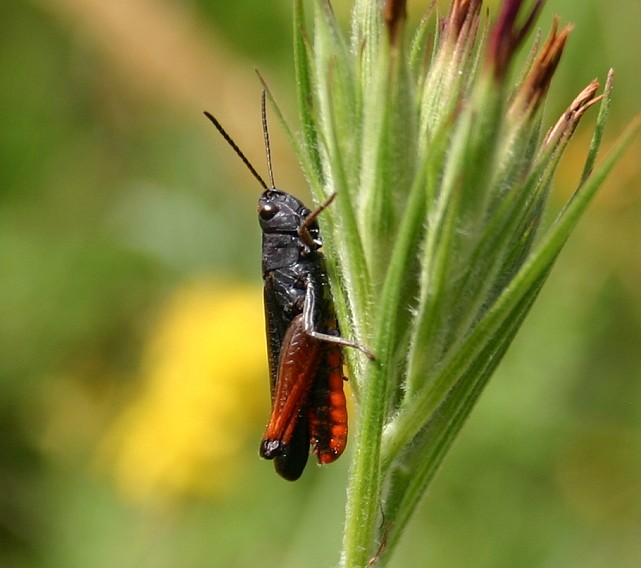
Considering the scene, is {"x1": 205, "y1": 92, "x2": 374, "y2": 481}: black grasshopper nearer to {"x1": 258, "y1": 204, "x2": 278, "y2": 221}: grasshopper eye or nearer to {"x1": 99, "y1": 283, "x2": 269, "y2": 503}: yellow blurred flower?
{"x1": 258, "y1": 204, "x2": 278, "y2": 221}: grasshopper eye

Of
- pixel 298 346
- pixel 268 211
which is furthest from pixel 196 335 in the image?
pixel 298 346

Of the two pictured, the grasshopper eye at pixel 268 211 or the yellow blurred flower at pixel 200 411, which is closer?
the grasshopper eye at pixel 268 211

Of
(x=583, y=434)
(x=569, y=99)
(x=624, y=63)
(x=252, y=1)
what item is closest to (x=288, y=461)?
(x=583, y=434)

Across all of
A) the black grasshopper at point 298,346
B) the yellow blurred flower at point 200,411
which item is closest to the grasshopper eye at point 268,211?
the black grasshopper at point 298,346

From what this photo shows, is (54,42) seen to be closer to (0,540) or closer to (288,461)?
(0,540)

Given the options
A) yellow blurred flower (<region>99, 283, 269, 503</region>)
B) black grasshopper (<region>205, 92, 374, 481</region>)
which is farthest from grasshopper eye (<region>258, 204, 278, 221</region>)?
yellow blurred flower (<region>99, 283, 269, 503</region>)

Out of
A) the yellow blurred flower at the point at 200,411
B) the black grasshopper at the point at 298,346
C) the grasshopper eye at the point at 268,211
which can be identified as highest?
the grasshopper eye at the point at 268,211

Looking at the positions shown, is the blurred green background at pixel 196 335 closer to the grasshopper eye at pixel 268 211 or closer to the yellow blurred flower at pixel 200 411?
the yellow blurred flower at pixel 200 411
